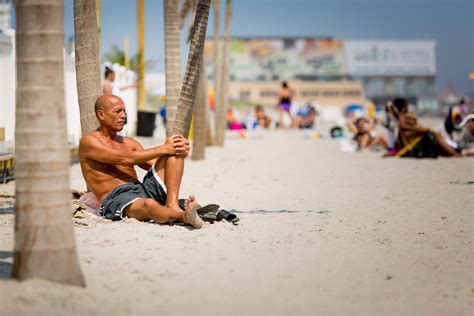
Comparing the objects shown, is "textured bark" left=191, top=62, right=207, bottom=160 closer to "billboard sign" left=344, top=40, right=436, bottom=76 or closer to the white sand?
the white sand

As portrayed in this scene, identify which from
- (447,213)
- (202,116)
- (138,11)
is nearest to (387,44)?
(138,11)

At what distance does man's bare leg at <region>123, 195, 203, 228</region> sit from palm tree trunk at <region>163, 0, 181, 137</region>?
9.95 ft

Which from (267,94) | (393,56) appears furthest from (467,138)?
(393,56)

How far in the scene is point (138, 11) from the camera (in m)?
25.4

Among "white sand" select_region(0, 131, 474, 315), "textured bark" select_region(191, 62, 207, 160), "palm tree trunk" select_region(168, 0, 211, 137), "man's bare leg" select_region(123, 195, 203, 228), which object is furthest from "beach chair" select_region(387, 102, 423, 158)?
"man's bare leg" select_region(123, 195, 203, 228)

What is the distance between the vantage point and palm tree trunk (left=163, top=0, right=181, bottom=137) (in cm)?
1056

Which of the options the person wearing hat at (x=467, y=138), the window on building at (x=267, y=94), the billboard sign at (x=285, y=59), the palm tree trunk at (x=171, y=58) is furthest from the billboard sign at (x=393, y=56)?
the palm tree trunk at (x=171, y=58)

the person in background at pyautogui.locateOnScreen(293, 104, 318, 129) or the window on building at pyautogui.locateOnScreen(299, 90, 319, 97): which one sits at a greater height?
the window on building at pyautogui.locateOnScreen(299, 90, 319, 97)

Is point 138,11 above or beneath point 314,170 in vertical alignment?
above

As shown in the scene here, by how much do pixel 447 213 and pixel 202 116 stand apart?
8.05 m

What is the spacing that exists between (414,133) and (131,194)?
10.0 m

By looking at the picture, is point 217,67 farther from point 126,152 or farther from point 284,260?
point 284,260

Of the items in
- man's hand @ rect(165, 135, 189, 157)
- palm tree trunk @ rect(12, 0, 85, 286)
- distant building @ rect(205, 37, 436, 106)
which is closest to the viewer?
palm tree trunk @ rect(12, 0, 85, 286)

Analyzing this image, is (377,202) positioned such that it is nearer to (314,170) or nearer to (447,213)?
(447,213)
